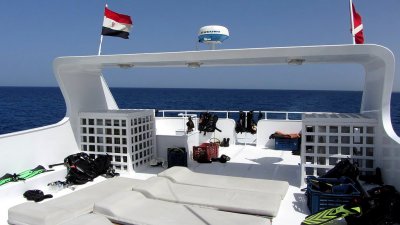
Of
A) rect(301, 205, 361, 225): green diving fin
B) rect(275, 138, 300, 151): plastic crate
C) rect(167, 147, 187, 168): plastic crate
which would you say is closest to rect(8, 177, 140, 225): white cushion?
rect(167, 147, 187, 168): plastic crate

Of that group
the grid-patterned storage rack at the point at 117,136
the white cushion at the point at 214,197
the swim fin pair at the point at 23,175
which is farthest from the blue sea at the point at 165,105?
the white cushion at the point at 214,197

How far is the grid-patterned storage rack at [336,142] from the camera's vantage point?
5969mm

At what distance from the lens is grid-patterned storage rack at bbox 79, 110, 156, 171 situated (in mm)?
7367

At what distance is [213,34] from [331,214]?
4.34 m

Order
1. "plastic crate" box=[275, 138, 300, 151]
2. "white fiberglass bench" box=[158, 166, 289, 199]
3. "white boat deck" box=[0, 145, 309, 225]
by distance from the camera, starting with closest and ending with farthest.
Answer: "white boat deck" box=[0, 145, 309, 225] < "white fiberglass bench" box=[158, 166, 289, 199] < "plastic crate" box=[275, 138, 300, 151]

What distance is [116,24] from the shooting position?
7609mm

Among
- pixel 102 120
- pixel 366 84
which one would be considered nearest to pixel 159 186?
pixel 102 120

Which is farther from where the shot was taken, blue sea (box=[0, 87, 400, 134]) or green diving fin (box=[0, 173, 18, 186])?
blue sea (box=[0, 87, 400, 134])

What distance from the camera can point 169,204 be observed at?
4.68 m

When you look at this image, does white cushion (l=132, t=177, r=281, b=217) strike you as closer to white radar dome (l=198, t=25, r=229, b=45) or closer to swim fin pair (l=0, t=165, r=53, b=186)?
swim fin pair (l=0, t=165, r=53, b=186)

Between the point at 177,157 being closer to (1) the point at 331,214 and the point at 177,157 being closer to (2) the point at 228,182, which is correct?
(2) the point at 228,182

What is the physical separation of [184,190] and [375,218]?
8.95 ft

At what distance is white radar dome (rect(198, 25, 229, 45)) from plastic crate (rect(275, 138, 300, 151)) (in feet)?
13.3

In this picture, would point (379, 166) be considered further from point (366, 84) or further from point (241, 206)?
point (241, 206)
